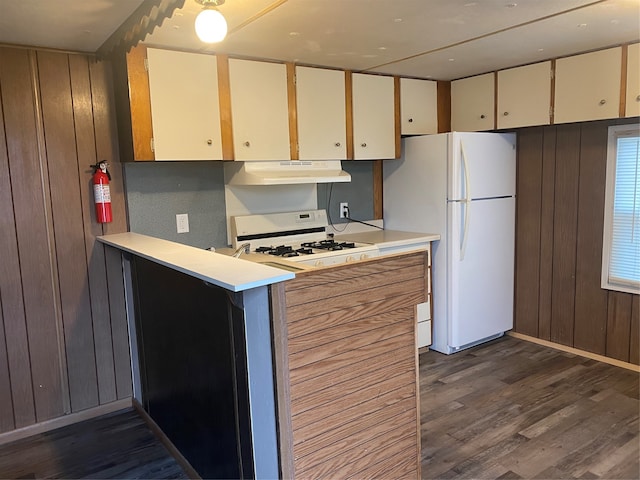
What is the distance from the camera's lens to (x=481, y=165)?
Answer: 3691 mm

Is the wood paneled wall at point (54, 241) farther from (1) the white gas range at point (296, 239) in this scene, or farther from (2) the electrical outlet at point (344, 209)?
(2) the electrical outlet at point (344, 209)

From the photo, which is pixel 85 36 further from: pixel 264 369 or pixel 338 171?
pixel 264 369

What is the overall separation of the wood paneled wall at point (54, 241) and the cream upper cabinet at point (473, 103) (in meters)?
2.69

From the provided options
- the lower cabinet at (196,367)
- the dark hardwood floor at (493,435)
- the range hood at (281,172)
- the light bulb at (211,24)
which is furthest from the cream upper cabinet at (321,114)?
the dark hardwood floor at (493,435)

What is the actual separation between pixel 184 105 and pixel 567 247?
9.72 feet

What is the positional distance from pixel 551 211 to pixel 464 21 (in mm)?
1911

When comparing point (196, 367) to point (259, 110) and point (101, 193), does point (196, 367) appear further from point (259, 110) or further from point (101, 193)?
point (259, 110)

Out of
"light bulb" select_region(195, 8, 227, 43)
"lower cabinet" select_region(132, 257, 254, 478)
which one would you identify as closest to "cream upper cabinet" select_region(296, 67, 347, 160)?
"lower cabinet" select_region(132, 257, 254, 478)

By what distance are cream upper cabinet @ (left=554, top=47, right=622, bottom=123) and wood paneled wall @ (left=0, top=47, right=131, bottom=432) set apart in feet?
9.75

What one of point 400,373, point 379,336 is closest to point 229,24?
point 379,336

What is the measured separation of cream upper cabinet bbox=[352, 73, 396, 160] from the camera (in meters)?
3.57

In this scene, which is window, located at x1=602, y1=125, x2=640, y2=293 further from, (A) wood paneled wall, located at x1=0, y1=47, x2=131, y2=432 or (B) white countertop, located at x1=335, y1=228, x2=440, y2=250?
(A) wood paneled wall, located at x1=0, y1=47, x2=131, y2=432

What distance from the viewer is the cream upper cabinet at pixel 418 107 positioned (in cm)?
384

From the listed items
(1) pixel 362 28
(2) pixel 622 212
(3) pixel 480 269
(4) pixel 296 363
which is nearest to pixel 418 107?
(3) pixel 480 269
